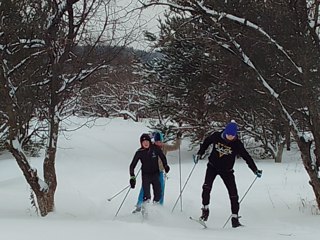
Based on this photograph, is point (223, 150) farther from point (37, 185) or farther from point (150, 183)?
point (37, 185)

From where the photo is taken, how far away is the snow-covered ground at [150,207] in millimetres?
6105

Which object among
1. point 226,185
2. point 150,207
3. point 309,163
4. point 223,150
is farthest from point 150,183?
point 309,163

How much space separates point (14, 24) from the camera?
26.8 feet

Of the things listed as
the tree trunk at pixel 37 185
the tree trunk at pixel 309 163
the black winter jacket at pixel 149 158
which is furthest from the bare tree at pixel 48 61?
the tree trunk at pixel 309 163

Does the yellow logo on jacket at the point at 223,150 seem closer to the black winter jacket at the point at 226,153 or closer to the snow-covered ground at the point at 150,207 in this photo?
the black winter jacket at the point at 226,153

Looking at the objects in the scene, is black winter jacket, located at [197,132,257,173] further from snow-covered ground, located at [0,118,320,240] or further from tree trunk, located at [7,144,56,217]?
tree trunk, located at [7,144,56,217]

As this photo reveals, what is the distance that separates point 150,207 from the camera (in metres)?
8.27

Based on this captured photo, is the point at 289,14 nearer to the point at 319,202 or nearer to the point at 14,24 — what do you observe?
the point at 319,202

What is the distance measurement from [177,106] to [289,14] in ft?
42.2

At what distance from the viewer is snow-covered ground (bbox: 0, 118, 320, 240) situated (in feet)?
20.0

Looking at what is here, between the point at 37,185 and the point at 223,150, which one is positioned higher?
the point at 223,150

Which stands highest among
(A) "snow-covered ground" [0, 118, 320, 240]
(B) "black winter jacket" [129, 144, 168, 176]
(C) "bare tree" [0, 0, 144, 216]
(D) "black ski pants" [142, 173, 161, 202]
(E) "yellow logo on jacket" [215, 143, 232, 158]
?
(C) "bare tree" [0, 0, 144, 216]

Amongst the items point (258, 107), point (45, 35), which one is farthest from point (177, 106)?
point (45, 35)

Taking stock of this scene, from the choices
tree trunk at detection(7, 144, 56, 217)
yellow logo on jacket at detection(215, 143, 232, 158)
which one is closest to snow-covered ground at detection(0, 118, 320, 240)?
tree trunk at detection(7, 144, 56, 217)
